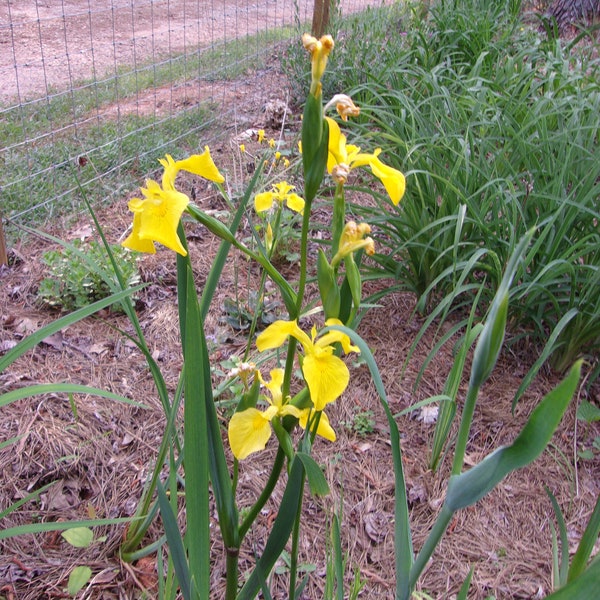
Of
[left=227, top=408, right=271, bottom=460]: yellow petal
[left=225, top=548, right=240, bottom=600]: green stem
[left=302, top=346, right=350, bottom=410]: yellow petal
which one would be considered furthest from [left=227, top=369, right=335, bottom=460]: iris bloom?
[left=225, top=548, right=240, bottom=600]: green stem

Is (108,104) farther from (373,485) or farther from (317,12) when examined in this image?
(373,485)

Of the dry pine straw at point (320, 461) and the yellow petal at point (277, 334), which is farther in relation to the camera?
the dry pine straw at point (320, 461)

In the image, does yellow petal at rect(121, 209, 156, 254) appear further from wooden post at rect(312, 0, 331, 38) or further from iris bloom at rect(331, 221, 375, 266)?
wooden post at rect(312, 0, 331, 38)

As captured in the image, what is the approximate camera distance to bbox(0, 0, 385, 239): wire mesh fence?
286cm

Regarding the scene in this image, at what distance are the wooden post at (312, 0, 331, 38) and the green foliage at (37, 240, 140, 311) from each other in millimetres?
2412

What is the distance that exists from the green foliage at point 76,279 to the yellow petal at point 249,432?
130 centimetres

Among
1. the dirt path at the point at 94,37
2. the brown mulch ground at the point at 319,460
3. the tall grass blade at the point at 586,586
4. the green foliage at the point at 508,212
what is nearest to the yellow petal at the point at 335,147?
the tall grass blade at the point at 586,586

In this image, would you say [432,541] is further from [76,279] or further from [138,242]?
[76,279]

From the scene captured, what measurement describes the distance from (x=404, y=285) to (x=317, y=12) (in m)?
2.53

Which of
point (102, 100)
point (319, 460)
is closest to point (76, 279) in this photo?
point (319, 460)

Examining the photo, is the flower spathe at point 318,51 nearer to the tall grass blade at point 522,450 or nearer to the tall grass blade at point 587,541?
the tall grass blade at point 522,450

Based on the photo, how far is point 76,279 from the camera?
79.9 inches

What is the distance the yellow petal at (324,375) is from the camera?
727 mm

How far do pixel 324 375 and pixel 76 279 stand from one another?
5.00 ft
